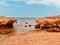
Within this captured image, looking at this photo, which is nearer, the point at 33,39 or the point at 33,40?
the point at 33,40

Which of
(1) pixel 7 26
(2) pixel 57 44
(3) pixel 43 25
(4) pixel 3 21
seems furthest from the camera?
(1) pixel 7 26

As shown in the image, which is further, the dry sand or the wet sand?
the wet sand

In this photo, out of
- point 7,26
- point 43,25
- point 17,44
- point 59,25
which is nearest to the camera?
point 17,44

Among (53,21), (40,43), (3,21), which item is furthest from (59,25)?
(3,21)

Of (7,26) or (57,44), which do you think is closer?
(57,44)

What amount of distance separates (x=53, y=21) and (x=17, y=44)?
13.4m

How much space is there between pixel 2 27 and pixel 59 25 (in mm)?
15632

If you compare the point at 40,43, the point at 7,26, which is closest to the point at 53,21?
the point at 40,43

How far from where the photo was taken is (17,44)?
1722 cm

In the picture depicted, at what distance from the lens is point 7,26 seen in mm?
43250

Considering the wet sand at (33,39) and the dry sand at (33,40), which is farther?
the wet sand at (33,39)

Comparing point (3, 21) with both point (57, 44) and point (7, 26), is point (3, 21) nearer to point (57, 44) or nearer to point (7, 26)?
point (7, 26)

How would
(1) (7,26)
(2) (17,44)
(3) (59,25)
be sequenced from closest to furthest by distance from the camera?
(2) (17,44) < (3) (59,25) < (1) (7,26)

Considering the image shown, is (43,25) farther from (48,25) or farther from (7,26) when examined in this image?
(7,26)
